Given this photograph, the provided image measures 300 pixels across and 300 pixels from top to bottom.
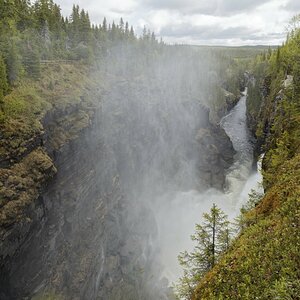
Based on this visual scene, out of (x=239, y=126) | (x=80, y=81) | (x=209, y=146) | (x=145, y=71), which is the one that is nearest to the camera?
(x=80, y=81)

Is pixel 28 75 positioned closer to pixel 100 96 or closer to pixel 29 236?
pixel 100 96

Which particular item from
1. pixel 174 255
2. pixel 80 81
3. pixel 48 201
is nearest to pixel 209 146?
pixel 174 255

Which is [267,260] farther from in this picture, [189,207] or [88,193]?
[189,207]

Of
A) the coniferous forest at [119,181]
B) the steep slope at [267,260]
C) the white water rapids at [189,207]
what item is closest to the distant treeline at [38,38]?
the coniferous forest at [119,181]

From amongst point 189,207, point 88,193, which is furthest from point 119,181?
point 189,207

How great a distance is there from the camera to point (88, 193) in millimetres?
48906

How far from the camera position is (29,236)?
34938 millimetres

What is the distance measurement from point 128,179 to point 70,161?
20.7m

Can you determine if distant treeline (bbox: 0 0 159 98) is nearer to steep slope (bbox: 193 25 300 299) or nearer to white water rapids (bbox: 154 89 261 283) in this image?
steep slope (bbox: 193 25 300 299)

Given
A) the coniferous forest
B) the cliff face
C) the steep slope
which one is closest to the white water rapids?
the coniferous forest

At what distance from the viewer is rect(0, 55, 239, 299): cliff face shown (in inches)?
1351

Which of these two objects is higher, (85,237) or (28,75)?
(28,75)

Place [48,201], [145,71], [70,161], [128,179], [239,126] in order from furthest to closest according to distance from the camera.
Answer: [239,126]
[145,71]
[128,179]
[70,161]
[48,201]

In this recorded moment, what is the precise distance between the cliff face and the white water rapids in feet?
8.92
